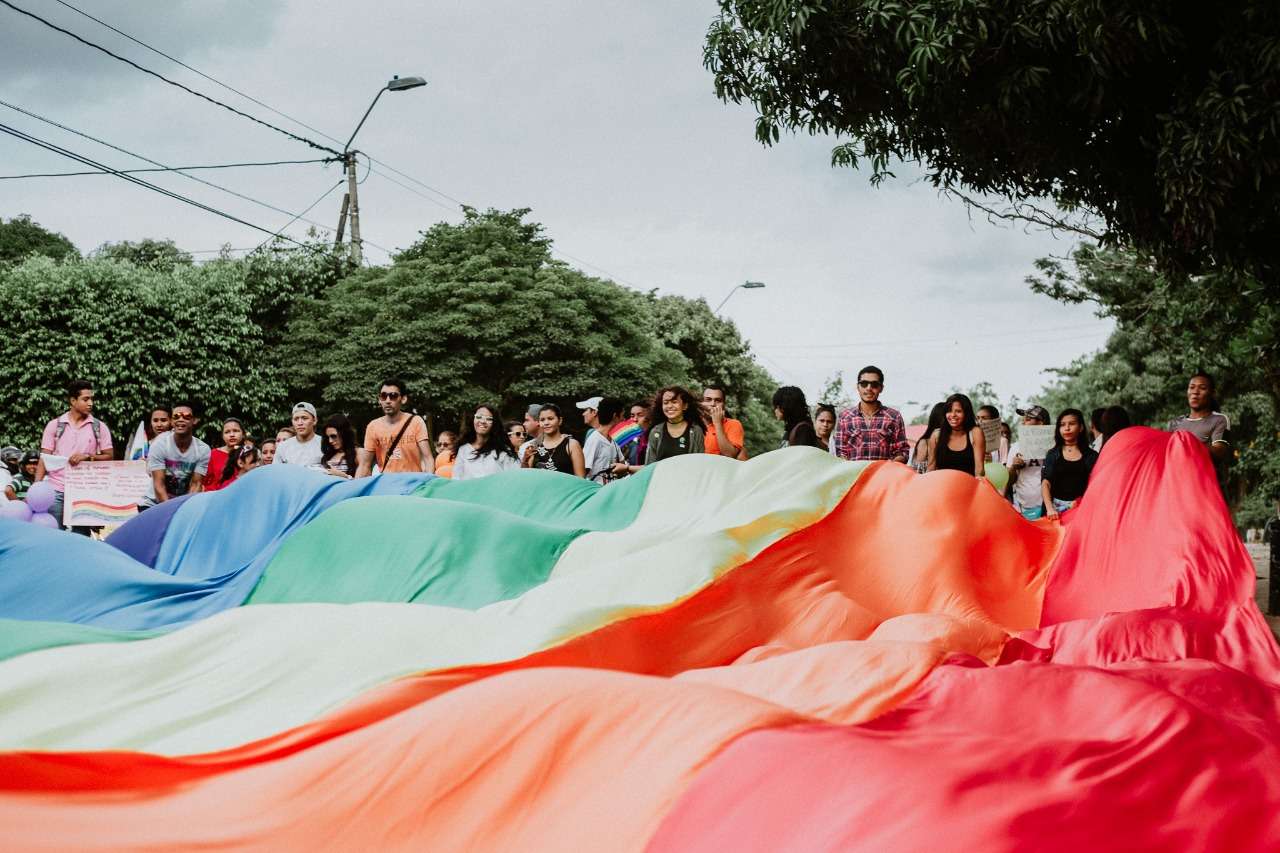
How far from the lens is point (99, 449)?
29.7ft

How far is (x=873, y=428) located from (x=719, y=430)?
109 cm

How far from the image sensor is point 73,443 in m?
8.99

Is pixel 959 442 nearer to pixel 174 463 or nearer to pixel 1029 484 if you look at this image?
pixel 1029 484

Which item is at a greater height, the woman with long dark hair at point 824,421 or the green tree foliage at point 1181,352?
the green tree foliage at point 1181,352

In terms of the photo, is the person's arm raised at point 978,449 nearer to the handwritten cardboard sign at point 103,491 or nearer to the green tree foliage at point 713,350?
the handwritten cardboard sign at point 103,491

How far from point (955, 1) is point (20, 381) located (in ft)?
51.4

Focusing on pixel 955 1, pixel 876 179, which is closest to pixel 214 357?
pixel 876 179

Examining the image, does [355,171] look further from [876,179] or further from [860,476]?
[860,476]

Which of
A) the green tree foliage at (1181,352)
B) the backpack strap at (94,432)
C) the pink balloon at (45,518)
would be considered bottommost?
the pink balloon at (45,518)

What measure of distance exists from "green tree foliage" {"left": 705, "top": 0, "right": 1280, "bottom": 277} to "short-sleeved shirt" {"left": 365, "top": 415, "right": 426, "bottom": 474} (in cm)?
315

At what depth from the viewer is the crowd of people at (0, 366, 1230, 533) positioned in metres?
7.40

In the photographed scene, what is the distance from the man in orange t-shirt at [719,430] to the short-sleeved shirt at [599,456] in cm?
76

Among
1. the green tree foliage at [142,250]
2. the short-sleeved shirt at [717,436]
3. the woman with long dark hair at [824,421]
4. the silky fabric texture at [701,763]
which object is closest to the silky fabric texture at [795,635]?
the silky fabric texture at [701,763]

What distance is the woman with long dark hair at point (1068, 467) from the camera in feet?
24.0
